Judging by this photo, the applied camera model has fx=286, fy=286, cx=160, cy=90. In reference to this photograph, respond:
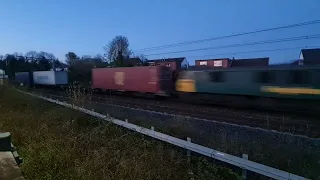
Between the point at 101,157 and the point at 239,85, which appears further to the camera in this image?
the point at 239,85

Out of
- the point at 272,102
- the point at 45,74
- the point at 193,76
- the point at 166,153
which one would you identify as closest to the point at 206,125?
A: the point at 166,153

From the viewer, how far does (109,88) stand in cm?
3045

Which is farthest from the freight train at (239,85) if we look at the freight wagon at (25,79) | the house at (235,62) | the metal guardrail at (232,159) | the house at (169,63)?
the freight wagon at (25,79)

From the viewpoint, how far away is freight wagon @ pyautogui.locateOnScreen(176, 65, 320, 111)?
45.2ft

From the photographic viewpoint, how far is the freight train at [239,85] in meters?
13.9

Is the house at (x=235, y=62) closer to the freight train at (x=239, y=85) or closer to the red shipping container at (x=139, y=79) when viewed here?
the red shipping container at (x=139, y=79)

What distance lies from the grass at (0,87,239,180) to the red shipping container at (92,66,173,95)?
14.9 m

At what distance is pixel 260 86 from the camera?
15727 mm

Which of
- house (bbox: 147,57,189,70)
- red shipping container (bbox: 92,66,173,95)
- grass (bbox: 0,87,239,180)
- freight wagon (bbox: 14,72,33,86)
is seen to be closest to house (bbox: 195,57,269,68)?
house (bbox: 147,57,189,70)

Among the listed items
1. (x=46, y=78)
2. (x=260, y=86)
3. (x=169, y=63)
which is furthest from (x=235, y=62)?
(x=260, y=86)

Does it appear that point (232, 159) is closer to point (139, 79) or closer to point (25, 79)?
point (139, 79)

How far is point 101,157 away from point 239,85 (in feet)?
41.4

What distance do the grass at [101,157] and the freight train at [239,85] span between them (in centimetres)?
969

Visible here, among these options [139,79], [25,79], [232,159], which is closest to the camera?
[232,159]
